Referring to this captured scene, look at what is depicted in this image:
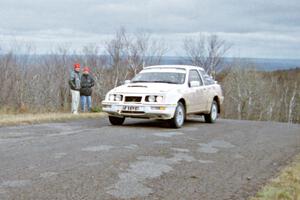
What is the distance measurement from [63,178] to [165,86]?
22.3 feet

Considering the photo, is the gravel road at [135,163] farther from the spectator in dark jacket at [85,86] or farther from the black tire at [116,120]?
the spectator in dark jacket at [85,86]

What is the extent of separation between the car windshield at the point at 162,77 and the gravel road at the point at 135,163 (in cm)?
200

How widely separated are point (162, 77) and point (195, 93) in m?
1.05

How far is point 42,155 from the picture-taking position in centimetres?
746

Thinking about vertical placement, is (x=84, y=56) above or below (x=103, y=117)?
above

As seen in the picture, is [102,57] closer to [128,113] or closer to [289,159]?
[128,113]

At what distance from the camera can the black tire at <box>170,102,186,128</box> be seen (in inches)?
481

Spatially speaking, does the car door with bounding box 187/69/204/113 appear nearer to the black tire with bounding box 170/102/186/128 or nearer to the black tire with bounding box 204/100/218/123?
the black tire with bounding box 170/102/186/128

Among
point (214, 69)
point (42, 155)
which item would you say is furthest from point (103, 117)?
point (214, 69)

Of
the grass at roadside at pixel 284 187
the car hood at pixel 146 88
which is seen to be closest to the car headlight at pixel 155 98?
the car hood at pixel 146 88

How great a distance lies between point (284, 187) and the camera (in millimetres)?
6090

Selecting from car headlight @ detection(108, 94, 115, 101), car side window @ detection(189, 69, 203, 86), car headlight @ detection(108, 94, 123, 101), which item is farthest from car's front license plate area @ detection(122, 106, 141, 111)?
car side window @ detection(189, 69, 203, 86)

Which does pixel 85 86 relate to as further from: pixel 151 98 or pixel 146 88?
pixel 151 98

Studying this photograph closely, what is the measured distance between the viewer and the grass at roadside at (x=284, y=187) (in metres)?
5.62
